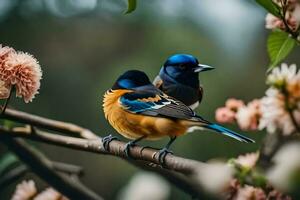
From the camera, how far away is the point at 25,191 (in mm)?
521

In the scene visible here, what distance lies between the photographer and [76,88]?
138 cm

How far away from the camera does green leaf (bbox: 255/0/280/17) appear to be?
13.9 inches

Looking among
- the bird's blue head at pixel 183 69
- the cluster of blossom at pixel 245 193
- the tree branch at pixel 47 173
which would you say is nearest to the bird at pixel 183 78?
the bird's blue head at pixel 183 69

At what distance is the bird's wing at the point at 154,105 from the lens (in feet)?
1.60

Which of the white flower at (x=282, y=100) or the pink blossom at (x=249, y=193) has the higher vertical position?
the white flower at (x=282, y=100)

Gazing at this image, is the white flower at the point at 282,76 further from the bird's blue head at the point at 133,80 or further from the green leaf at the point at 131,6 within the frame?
the bird's blue head at the point at 133,80

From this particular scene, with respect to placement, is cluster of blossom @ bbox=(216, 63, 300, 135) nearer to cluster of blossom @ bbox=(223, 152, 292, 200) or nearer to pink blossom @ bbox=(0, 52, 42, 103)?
cluster of blossom @ bbox=(223, 152, 292, 200)

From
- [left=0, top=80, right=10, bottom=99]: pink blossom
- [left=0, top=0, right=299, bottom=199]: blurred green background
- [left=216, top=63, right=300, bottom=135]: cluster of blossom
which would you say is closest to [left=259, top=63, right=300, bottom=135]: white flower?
[left=216, top=63, right=300, bottom=135]: cluster of blossom

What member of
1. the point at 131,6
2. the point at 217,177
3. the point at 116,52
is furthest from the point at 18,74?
the point at 116,52

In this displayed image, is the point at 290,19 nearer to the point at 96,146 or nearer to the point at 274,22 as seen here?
the point at 274,22

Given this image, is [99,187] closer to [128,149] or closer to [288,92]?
[128,149]

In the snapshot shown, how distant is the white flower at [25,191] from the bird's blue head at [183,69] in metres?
0.14

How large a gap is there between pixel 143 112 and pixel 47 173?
11 centimetres

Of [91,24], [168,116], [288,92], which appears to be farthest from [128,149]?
[91,24]
